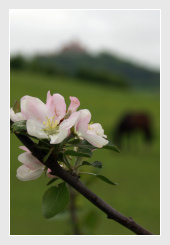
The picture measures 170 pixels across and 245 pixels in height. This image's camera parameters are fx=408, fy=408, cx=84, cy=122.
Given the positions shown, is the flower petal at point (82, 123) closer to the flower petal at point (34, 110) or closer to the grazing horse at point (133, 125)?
the flower petal at point (34, 110)

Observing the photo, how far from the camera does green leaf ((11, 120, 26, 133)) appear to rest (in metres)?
0.28

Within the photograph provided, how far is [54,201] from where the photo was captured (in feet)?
1.06

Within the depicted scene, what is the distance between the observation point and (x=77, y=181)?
0.29 meters

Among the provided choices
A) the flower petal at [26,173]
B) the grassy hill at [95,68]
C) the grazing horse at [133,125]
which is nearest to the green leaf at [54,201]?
the flower petal at [26,173]

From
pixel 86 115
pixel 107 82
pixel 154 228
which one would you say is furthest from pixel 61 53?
pixel 86 115

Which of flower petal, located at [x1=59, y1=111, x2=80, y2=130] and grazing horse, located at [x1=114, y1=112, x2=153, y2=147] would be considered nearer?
flower petal, located at [x1=59, y1=111, x2=80, y2=130]

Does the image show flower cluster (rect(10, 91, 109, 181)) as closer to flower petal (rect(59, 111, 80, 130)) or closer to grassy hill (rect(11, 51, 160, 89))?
flower petal (rect(59, 111, 80, 130))

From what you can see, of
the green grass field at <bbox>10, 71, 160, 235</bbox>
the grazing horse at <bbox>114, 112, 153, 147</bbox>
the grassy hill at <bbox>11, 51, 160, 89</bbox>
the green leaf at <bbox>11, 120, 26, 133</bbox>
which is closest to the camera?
the green leaf at <bbox>11, 120, 26, 133</bbox>

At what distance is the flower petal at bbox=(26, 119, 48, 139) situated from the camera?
286 mm

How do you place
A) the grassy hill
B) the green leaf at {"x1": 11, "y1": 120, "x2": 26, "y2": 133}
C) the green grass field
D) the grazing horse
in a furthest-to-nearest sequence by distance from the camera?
1. the grazing horse
2. the grassy hill
3. the green grass field
4. the green leaf at {"x1": 11, "y1": 120, "x2": 26, "y2": 133}

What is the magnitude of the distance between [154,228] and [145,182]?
2.98ft

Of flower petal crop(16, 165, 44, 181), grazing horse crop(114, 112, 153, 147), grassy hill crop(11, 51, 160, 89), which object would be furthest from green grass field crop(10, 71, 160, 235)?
flower petal crop(16, 165, 44, 181)

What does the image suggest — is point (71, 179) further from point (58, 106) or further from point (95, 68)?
point (95, 68)

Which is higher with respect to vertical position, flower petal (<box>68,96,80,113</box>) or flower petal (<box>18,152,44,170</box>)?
flower petal (<box>68,96,80,113</box>)
